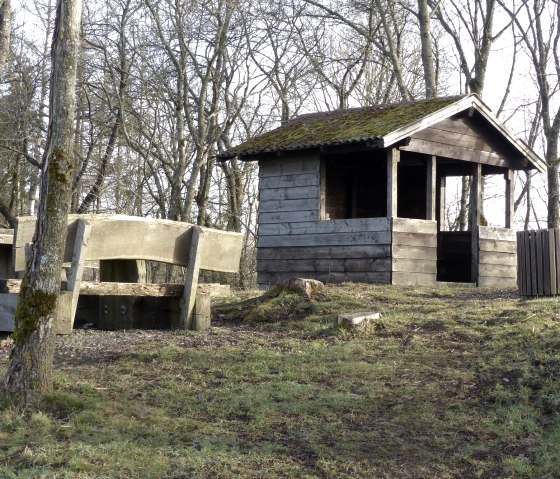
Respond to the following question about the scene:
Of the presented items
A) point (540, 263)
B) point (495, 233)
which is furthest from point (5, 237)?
point (495, 233)

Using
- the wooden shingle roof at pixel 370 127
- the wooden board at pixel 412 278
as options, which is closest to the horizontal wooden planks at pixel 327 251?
the wooden board at pixel 412 278

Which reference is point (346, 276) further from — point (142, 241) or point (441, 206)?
point (142, 241)

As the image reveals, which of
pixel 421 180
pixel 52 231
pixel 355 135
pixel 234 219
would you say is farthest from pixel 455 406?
pixel 234 219

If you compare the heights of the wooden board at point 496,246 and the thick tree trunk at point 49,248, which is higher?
the wooden board at point 496,246

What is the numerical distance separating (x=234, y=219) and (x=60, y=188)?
25.6 meters

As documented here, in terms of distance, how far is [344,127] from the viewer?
702 inches

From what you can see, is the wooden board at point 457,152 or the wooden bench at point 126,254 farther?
the wooden board at point 457,152

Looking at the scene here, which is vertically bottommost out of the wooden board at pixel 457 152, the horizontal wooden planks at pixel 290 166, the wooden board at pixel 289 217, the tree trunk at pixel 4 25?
the wooden board at pixel 289 217

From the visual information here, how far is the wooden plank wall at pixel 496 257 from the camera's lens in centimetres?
1817

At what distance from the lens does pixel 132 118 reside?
31.7 metres

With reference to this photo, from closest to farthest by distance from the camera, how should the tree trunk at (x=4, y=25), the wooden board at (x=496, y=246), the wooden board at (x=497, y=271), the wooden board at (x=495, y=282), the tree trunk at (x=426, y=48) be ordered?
the tree trunk at (x=4, y=25) → the wooden board at (x=495, y=282) → the wooden board at (x=497, y=271) → the wooden board at (x=496, y=246) → the tree trunk at (x=426, y=48)

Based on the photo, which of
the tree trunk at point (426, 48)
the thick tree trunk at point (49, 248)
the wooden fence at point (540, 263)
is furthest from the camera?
the tree trunk at point (426, 48)

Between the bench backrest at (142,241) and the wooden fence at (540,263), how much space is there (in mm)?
4921

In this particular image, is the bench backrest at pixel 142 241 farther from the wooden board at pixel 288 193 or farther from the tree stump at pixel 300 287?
the wooden board at pixel 288 193
